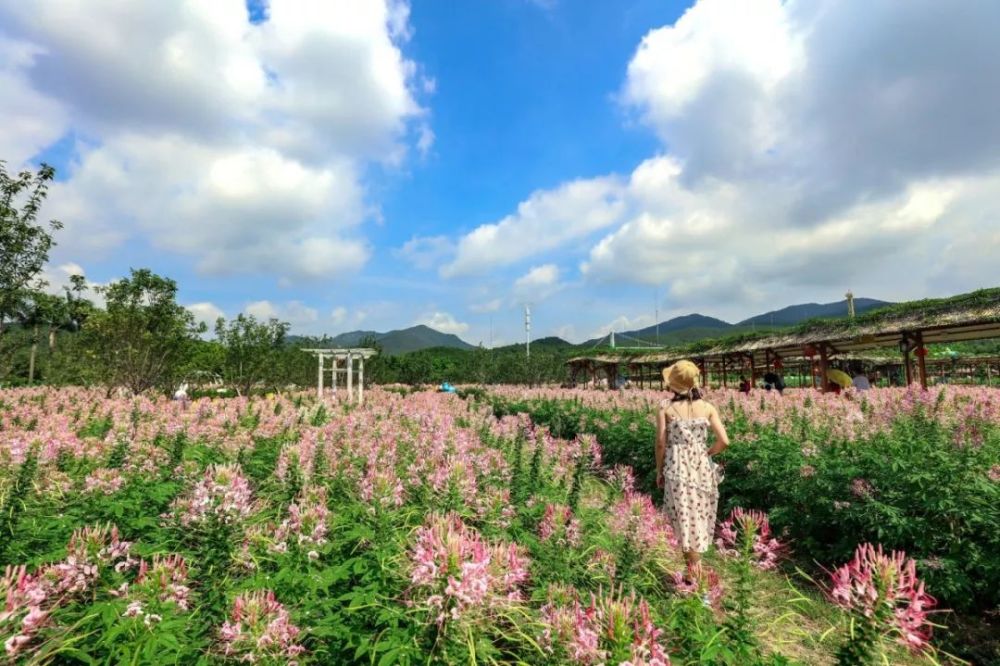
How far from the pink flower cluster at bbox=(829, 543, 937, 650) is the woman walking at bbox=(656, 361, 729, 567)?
111 inches

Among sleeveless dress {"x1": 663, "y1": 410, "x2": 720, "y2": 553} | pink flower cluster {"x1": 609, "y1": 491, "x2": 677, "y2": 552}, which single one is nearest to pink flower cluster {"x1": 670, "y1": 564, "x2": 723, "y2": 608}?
pink flower cluster {"x1": 609, "y1": 491, "x2": 677, "y2": 552}

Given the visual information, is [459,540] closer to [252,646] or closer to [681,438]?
[252,646]

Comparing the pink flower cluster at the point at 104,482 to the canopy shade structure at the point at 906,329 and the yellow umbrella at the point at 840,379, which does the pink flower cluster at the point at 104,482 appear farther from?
the yellow umbrella at the point at 840,379

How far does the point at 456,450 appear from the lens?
A: 5020 mm

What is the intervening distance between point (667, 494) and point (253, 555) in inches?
146

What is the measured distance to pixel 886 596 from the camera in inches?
67.3

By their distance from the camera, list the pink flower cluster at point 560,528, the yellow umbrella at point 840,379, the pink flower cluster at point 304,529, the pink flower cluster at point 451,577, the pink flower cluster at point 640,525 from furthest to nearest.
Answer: the yellow umbrella at point 840,379, the pink flower cluster at point 640,525, the pink flower cluster at point 560,528, the pink flower cluster at point 304,529, the pink flower cluster at point 451,577

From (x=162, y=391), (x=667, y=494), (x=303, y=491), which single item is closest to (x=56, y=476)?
(x=303, y=491)

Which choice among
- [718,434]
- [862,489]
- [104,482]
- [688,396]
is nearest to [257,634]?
[104,482]

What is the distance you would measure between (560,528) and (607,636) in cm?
157

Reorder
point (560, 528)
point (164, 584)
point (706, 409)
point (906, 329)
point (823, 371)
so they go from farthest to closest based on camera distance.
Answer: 1. point (823, 371)
2. point (906, 329)
3. point (706, 409)
4. point (560, 528)
5. point (164, 584)

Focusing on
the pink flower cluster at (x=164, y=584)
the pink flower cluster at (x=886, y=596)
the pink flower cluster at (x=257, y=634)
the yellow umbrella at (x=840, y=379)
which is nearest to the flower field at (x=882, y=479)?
the pink flower cluster at (x=886, y=596)

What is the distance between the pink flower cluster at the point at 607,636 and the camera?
182 cm

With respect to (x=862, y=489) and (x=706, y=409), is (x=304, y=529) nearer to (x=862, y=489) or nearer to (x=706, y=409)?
(x=706, y=409)
